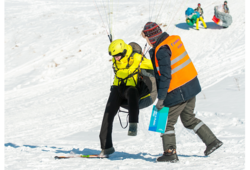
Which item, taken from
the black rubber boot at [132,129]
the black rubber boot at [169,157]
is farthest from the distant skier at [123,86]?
the black rubber boot at [169,157]

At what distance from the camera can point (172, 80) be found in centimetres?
311

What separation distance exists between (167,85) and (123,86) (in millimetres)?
716

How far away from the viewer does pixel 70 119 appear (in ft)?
22.2

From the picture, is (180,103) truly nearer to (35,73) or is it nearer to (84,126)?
(84,126)

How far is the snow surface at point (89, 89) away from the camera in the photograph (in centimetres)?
369

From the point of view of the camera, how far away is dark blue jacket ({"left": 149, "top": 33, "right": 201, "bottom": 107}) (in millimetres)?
2969

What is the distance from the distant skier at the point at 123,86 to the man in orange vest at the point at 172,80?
35 centimetres

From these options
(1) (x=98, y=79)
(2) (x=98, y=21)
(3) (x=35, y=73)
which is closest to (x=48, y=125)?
(1) (x=98, y=79)

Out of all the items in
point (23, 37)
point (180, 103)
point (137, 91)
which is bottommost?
point (180, 103)

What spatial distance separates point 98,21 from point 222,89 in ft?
38.2

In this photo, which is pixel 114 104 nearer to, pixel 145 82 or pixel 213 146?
pixel 145 82

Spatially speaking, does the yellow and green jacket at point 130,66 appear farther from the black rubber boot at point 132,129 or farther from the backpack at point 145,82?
the black rubber boot at point 132,129

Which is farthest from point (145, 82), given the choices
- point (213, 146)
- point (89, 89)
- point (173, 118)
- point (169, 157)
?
point (89, 89)

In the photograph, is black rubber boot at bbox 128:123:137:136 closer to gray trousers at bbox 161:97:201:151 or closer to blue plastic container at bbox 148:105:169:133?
blue plastic container at bbox 148:105:169:133
